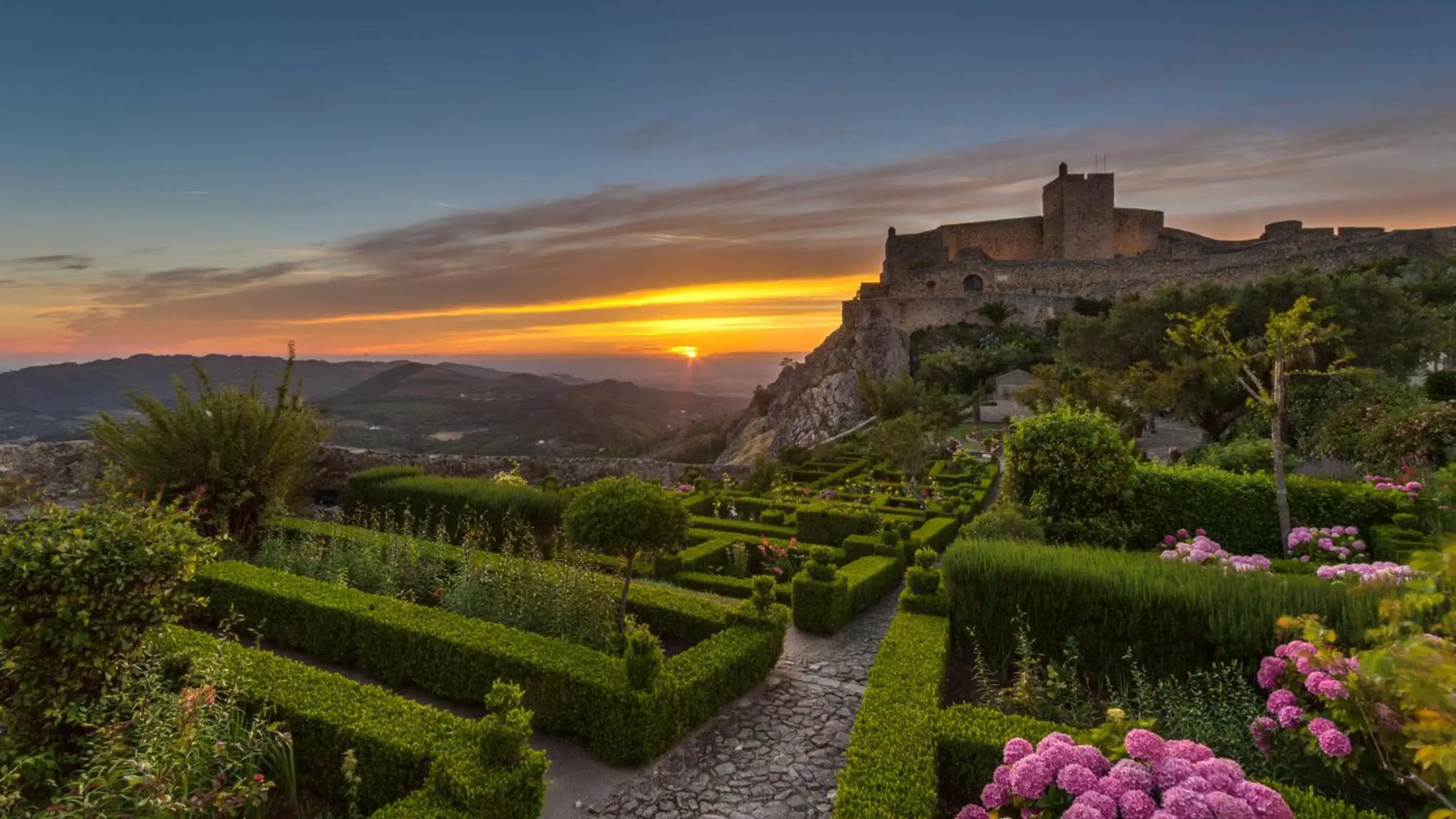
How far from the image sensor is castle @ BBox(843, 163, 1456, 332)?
46844mm

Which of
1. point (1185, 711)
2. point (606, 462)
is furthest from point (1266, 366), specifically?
point (606, 462)

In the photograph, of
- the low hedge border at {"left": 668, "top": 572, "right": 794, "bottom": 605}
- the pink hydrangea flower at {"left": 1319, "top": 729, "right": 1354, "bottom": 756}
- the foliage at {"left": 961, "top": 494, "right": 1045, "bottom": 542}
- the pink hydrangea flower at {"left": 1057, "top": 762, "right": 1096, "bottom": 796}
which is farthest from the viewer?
the low hedge border at {"left": 668, "top": 572, "right": 794, "bottom": 605}

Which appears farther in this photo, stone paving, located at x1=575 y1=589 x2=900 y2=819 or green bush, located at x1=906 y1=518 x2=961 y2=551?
green bush, located at x1=906 y1=518 x2=961 y2=551

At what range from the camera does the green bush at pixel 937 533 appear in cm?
1166

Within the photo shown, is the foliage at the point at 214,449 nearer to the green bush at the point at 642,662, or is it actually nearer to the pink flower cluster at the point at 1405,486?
the green bush at the point at 642,662

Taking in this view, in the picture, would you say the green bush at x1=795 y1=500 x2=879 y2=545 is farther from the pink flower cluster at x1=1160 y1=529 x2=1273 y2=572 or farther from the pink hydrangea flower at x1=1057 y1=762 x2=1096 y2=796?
the pink hydrangea flower at x1=1057 y1=762 x2=1096 y2=796

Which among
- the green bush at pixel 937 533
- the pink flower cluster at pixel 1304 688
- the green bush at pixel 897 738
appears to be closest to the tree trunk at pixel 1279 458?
the green bush at pixel 937 533

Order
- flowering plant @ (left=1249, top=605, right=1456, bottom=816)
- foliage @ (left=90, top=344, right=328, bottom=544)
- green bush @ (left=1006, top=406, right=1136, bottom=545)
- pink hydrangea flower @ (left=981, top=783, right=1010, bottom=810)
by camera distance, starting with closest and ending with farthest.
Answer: flowering plant @ (left=1249, top=605, right=1456, bottom=816) < pink hydrangea flower @ (left=981, top=783, right=1010, bottom=810) < green bush @ (left=1006, top=406, right=1136, bottom=545) < foliage @ (left=90, top=344, right=328, bottom=544)

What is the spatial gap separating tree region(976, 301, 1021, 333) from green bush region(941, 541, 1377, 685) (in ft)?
146

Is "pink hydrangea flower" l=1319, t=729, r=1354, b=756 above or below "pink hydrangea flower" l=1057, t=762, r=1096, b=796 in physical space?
below

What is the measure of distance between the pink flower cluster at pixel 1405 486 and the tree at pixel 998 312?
129 ft

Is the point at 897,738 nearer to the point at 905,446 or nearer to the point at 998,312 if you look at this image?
the point at 905,446

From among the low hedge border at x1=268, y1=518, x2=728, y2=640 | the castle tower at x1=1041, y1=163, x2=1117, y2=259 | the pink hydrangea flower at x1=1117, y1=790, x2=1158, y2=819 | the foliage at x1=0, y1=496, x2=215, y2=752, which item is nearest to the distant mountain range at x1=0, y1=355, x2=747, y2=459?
the low hedge border at x1=268, y1=518, x2=728, y2=640

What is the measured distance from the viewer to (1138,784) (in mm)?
3027
